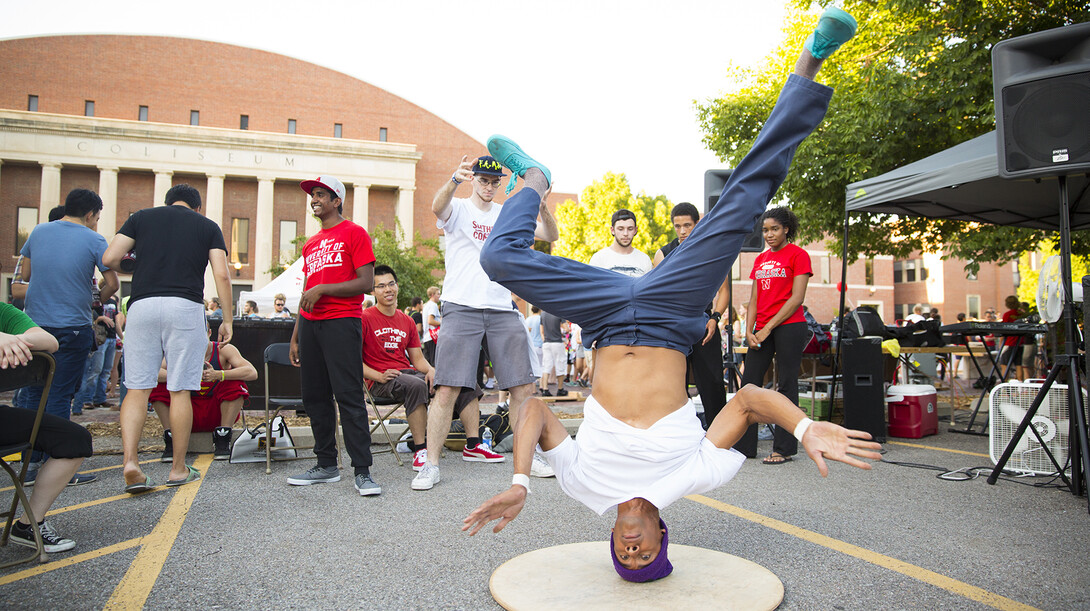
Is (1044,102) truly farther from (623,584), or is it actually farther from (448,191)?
(623,584)

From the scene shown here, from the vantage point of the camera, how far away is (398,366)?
6.18m

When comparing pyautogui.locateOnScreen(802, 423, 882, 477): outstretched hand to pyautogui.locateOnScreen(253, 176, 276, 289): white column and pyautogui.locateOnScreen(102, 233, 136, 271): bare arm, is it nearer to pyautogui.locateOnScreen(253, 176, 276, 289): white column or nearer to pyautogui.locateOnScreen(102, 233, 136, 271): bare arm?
pyautogui.locateOnScreen(102, 233, 136, 271): bare arm

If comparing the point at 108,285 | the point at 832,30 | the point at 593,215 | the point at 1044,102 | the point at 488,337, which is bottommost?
the point at 488,337

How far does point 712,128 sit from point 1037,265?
40081mm

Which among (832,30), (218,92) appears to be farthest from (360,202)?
(832,30)

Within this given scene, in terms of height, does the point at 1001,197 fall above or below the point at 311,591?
above

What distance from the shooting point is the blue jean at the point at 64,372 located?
15.8 ft

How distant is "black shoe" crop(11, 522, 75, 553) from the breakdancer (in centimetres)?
231

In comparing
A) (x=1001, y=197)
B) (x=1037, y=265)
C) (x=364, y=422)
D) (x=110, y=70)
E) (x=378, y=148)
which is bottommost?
(x=364, y=422)

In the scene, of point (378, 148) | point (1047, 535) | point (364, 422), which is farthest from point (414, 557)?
point (378, 148)

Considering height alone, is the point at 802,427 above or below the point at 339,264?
below

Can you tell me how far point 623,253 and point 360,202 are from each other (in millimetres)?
37449

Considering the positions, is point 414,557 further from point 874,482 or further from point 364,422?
point 874,482

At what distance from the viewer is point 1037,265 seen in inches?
1743
